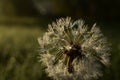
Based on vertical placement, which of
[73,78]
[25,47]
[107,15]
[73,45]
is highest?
[107,15]

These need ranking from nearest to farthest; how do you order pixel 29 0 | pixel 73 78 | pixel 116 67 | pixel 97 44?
1. pixel 73 78
2. pixel 97 44
3. pixel 116 67
4. pixel 29 0

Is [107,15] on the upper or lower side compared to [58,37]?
upper

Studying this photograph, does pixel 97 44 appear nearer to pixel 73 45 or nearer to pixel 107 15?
pixel 73 45

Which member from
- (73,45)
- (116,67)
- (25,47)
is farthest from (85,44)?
(25,47)

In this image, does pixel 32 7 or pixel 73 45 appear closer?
pixel 73 45

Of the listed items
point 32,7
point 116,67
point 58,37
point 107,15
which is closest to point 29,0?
point 32,7

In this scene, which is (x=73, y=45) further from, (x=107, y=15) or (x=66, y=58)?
(x=107, y=15)

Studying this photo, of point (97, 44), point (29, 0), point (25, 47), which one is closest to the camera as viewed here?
point (97, 44)
